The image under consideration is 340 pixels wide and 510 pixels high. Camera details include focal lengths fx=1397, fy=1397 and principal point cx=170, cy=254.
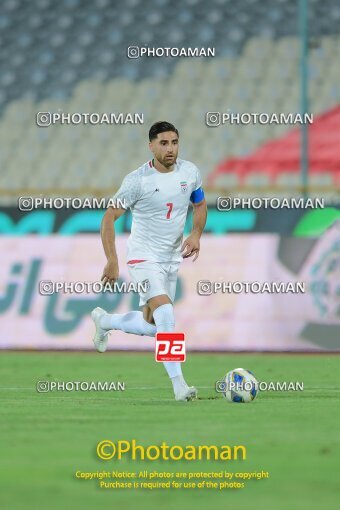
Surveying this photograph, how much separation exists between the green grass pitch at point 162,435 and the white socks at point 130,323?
51 centimetres

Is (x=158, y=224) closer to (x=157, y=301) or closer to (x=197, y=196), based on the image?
(x=197, y=196)

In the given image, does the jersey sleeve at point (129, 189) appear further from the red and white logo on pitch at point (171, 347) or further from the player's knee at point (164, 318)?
the red and white logo on pitch at point (171, 347)

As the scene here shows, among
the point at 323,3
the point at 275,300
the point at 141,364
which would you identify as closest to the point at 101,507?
the point at 141,364

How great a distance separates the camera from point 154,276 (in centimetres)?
1052

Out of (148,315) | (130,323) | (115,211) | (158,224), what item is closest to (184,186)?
(158,224)

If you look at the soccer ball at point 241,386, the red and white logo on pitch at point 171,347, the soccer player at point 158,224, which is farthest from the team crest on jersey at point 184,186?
the soccer ball at point 241,386

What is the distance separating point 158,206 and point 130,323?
100 cm

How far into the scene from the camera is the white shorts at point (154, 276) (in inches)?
414

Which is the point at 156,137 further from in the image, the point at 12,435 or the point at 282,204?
the point at 282,204

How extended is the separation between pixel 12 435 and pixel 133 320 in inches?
119

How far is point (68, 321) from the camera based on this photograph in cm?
1719

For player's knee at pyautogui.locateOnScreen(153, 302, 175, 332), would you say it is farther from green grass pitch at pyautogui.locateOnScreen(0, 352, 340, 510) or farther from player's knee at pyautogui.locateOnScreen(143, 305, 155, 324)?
green grass pitch at pyautogui.locateOnScreen(0, 352, 340, 510)

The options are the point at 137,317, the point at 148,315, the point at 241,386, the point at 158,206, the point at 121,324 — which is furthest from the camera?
the point at 121,324

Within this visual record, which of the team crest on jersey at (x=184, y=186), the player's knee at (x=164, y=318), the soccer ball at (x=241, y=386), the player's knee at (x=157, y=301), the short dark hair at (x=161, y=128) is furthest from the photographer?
the team crest on jersey at (x=184, y=186)
